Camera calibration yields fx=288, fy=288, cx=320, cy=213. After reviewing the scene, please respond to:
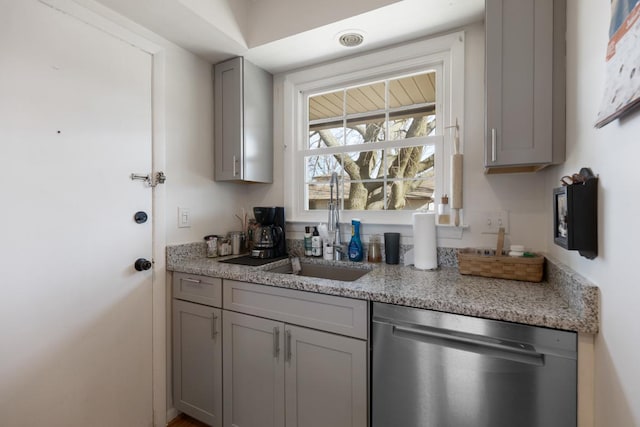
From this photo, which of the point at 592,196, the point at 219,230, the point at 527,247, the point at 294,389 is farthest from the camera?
the point at 219,230

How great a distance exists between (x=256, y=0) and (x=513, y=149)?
5.72 ft

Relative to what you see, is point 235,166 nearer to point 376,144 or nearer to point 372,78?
point 376,144

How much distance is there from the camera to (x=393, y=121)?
1963 millimetres

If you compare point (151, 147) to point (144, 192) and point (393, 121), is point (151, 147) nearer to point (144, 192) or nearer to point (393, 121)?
point (144, 192)

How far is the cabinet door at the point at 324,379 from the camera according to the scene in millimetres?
1216

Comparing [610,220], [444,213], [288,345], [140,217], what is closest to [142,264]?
[140,217]

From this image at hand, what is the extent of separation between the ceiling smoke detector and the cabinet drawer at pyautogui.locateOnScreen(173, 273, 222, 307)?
5.22ft

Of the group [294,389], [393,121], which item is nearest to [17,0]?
[393,121]

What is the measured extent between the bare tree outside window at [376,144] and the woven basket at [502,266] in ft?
1.59

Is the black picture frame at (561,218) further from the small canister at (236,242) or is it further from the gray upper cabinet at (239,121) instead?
the small canister at (236,242)

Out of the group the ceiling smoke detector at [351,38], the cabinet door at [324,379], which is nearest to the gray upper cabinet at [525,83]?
the ceiling smoke detector at [351,38]

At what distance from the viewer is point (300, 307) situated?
4.47 ft

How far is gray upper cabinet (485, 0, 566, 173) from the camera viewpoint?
3.97ft

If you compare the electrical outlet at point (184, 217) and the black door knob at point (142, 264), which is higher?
the electrical outlet at point (184, 217)
